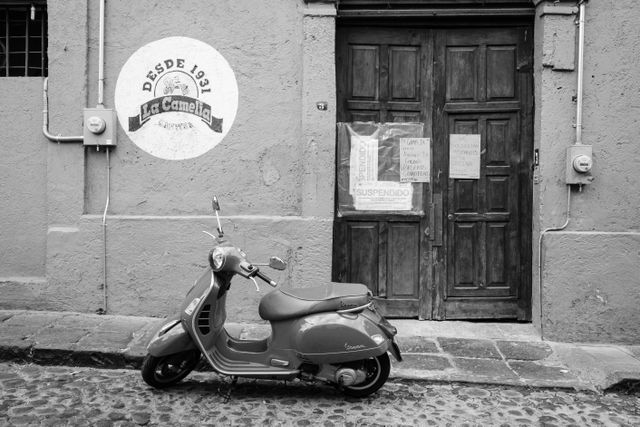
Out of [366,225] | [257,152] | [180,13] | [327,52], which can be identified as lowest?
[366,225]

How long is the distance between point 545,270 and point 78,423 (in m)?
4.36

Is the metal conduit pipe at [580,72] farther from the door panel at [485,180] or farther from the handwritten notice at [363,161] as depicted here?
the handwritten notice at [363,161]

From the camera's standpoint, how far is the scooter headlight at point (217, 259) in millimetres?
4066

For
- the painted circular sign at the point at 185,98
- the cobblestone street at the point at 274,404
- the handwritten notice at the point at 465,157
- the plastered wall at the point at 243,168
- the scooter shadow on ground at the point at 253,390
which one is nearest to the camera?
the cobblestone street at the point at 274,404

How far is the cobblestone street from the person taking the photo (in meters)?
3.88

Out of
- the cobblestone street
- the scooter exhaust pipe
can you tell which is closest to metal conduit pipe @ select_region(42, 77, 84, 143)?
the cobblestone street

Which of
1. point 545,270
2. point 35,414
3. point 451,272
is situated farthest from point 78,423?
point 545,270

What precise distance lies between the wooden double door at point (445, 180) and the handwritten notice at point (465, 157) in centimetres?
5

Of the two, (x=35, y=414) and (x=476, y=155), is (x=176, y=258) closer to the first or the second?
(x=35, y=414)

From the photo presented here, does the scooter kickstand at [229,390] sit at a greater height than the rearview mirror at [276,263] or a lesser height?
lesser

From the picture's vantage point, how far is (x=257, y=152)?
595 centimetres

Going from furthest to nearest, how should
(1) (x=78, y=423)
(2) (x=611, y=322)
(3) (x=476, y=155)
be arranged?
(3) (x=476, y=155)
(2) (x=611, y=322)
(1) (x=78, y=423)

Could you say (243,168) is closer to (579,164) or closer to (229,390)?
(229,390)

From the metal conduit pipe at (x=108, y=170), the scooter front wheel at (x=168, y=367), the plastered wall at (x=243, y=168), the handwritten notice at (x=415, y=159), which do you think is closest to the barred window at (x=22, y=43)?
the plastered wall at (x=243, y=168)
